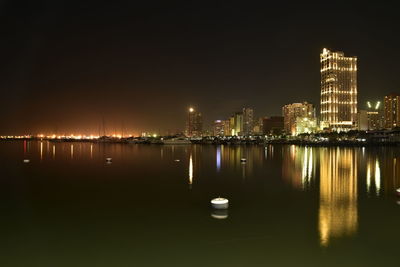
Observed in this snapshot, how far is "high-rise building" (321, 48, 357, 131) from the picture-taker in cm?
14950

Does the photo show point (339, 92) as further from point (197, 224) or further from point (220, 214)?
point (197, 224)

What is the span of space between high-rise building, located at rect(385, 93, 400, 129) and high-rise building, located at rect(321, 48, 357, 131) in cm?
2271

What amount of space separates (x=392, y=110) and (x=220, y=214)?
172 metres

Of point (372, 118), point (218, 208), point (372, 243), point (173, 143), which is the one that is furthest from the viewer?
point (372, 118)

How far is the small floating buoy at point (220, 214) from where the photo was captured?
15.5 m

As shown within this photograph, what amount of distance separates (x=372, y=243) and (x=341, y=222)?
9.20ft

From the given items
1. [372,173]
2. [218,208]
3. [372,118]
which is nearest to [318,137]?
[372,118]

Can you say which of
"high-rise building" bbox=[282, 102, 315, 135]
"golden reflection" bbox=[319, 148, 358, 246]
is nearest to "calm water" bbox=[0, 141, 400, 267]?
"golden reflection" bbox=[319, 148, 358, 246]

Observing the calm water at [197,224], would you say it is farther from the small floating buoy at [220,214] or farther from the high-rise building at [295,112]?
the high-rise building at [295,112]

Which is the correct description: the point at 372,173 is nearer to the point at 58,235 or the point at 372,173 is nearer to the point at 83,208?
the point at 83,208

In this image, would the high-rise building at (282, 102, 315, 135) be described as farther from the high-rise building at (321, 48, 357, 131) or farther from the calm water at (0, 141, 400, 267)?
the calm water at (0, 141, 400, 267)

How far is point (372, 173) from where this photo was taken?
32.7 meters

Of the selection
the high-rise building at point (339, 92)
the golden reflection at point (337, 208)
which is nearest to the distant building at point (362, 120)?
the high-rise building at point (339, 92)

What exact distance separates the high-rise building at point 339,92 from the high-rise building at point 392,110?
74.5 feet
